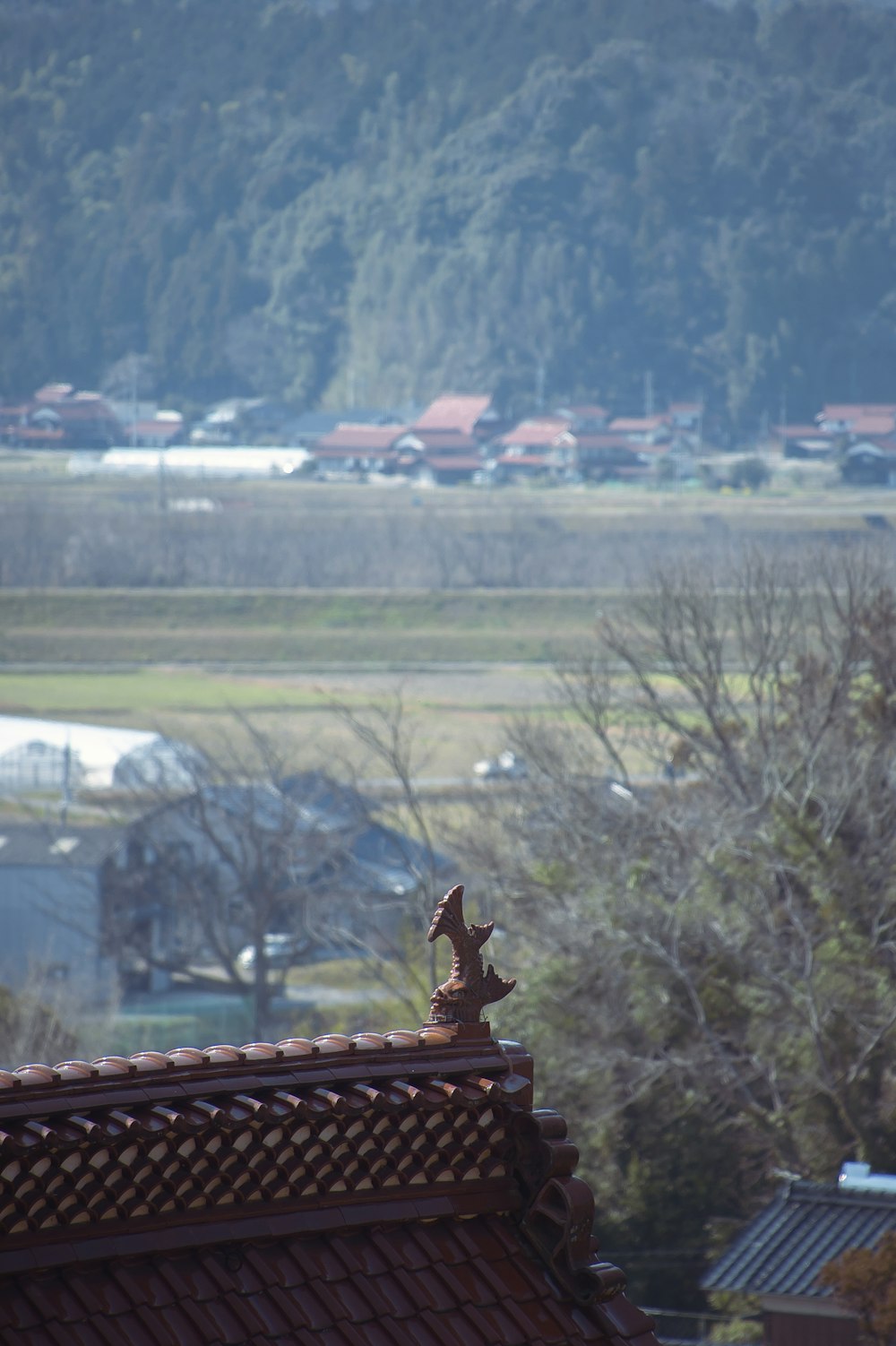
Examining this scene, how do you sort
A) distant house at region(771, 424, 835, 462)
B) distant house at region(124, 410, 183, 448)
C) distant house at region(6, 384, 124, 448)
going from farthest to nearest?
distant house at region(124, 410, 183, 448) < distant house at region(6, 384, 124, 448) < distant house at region(771, 424, 835, 462)

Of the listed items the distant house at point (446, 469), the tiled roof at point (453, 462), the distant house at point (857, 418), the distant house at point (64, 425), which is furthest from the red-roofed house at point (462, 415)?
the distant house at point (857, 418)

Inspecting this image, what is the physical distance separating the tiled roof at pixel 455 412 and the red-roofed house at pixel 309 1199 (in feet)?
301

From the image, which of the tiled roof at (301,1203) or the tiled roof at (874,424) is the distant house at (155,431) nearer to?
the tiled roof at (874,424)

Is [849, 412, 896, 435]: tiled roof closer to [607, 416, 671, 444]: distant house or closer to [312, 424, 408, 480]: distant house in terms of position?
[607, 416, 671, 444]: distant house

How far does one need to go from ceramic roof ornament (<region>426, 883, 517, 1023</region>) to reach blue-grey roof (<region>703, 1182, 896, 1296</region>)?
8.95m

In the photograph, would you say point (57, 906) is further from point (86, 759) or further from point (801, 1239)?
point (801, 1239)

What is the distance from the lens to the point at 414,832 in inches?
1601

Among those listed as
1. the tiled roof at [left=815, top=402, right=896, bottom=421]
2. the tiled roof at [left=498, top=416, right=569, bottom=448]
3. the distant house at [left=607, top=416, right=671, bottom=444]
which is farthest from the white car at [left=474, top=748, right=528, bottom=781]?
the tiled roof at [left=815, top=402, right=896, bottom=421]

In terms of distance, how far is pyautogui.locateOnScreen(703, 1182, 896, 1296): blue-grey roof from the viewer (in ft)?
41.0

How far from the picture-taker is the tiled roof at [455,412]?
96.9m

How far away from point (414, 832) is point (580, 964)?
19745 mm

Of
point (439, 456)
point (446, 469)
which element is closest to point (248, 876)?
point (446, 469)

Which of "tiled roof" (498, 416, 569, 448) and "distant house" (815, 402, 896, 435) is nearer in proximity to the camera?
"distant house" (815, 402, 896, 435)

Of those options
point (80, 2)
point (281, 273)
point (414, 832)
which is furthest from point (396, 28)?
point (414, 832)
